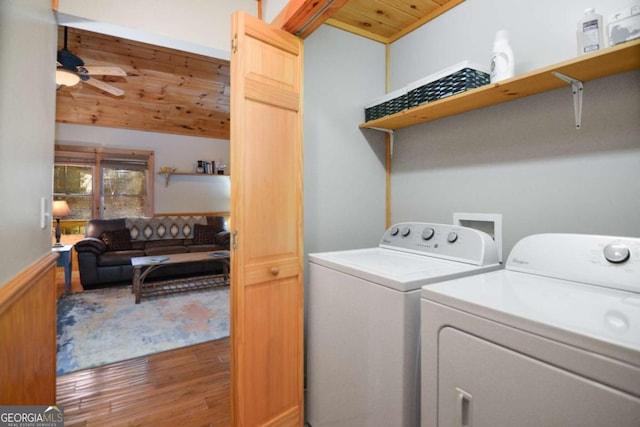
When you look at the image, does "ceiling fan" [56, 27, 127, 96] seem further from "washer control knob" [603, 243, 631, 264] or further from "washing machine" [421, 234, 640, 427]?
"washer control knob" [603, 243, 631, 264]

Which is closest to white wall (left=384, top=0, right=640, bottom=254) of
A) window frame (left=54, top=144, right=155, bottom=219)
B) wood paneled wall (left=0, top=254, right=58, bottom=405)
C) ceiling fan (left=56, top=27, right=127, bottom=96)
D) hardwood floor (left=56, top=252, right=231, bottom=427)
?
hardwood floor (left=56, top=252, right=231, bottom=427)

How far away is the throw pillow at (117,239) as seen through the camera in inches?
180

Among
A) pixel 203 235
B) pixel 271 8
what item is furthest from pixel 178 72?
pixel 271 8

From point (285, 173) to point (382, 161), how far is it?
0.87 metres

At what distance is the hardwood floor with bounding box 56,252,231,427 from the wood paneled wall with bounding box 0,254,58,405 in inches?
17.7

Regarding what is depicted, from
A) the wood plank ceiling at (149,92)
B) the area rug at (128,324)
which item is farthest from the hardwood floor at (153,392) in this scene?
the wood plank ceiling at (149,92)

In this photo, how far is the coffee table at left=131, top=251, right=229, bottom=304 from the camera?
147 inches

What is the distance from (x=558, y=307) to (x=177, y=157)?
6290 millimetres

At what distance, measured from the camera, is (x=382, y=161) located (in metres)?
2.18

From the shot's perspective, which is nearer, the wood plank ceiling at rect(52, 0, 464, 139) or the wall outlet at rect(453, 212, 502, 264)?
the wall outlet at rect(453, 212, 502, 264)

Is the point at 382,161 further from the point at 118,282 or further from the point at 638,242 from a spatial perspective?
the point at 118,282

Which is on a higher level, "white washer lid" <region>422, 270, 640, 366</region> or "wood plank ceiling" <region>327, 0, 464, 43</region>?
"wood plank ceiling" <region>327, 0, 464, 43</region>

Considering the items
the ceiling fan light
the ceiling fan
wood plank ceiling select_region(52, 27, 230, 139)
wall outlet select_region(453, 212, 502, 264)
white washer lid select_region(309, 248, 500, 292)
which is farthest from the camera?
wood plank ceiling select_region(52, 27, 230, 139)

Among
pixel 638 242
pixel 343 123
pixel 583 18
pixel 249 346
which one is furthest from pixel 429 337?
pixel 343 123
